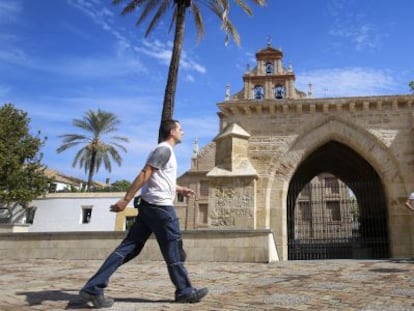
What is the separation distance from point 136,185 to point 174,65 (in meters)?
10.3

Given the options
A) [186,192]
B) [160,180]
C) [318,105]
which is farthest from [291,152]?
[160,180]

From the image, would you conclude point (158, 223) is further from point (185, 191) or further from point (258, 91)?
point (258, 91)

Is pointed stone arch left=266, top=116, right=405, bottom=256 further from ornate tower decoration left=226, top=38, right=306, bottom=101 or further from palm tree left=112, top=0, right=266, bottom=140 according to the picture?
ornate tower decoration left=226, top=38, right=306, bottom=101

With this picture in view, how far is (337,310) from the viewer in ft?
10.2

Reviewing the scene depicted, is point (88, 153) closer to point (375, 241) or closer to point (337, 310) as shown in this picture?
point (375, 241)

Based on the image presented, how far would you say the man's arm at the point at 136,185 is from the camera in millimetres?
3410

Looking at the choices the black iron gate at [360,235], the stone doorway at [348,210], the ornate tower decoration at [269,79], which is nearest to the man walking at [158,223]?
the stone doorway at [348,210]

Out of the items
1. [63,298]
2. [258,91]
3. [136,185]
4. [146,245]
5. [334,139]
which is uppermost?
[258,91]

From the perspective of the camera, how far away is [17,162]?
78.8 ft

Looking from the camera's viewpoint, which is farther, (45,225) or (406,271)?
(45,225)

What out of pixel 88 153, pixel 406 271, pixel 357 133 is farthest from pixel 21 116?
pixel 406 271

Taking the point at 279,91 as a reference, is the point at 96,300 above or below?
below

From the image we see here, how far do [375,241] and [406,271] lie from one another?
946 cm

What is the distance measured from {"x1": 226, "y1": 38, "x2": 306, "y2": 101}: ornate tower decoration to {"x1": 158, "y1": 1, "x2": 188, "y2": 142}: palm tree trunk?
18.8 meters
